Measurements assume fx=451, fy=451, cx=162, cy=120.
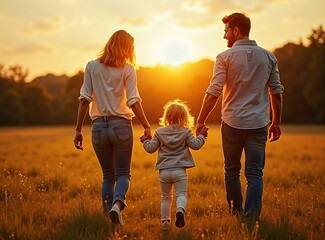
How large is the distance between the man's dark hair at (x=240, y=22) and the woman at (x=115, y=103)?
1157mm

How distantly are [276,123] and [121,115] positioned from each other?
1.89m

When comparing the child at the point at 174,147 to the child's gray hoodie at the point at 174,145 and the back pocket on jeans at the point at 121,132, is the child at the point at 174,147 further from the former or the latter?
the back pocket on jeans at the point at 121,132

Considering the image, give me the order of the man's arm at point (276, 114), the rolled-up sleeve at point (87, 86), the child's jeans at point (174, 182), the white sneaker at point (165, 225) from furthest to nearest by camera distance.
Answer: the man's arm at point (276, 114)
the rolled-up sleeve at point (87, 86)
the child's jeans at point (174, 182)
the white sneaker at point (165, 225)

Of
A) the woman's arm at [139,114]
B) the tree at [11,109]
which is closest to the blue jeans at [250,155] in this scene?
the woman's arm at [139,114]

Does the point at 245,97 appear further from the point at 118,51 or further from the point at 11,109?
the point at 11,109

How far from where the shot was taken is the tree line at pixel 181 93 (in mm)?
62594

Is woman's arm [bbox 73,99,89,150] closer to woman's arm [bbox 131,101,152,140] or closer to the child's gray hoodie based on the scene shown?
woman's arm [bbox 131,101,152,140]

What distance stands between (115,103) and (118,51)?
1.92 feet

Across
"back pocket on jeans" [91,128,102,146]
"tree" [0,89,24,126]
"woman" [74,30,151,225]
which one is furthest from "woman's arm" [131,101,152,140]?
"tree" [0,89,24,126]

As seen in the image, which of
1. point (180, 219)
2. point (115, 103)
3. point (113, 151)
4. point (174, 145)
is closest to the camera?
point (180, 219)

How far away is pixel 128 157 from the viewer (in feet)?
16.9

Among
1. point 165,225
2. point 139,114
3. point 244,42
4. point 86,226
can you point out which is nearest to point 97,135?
point 139,114

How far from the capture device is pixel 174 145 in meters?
4.96

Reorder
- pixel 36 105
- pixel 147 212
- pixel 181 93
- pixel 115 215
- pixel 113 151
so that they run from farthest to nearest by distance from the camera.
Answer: pixel 181 93
pixel 36 105
pixel 147 212
pixel 113 151
pixel 115 215
